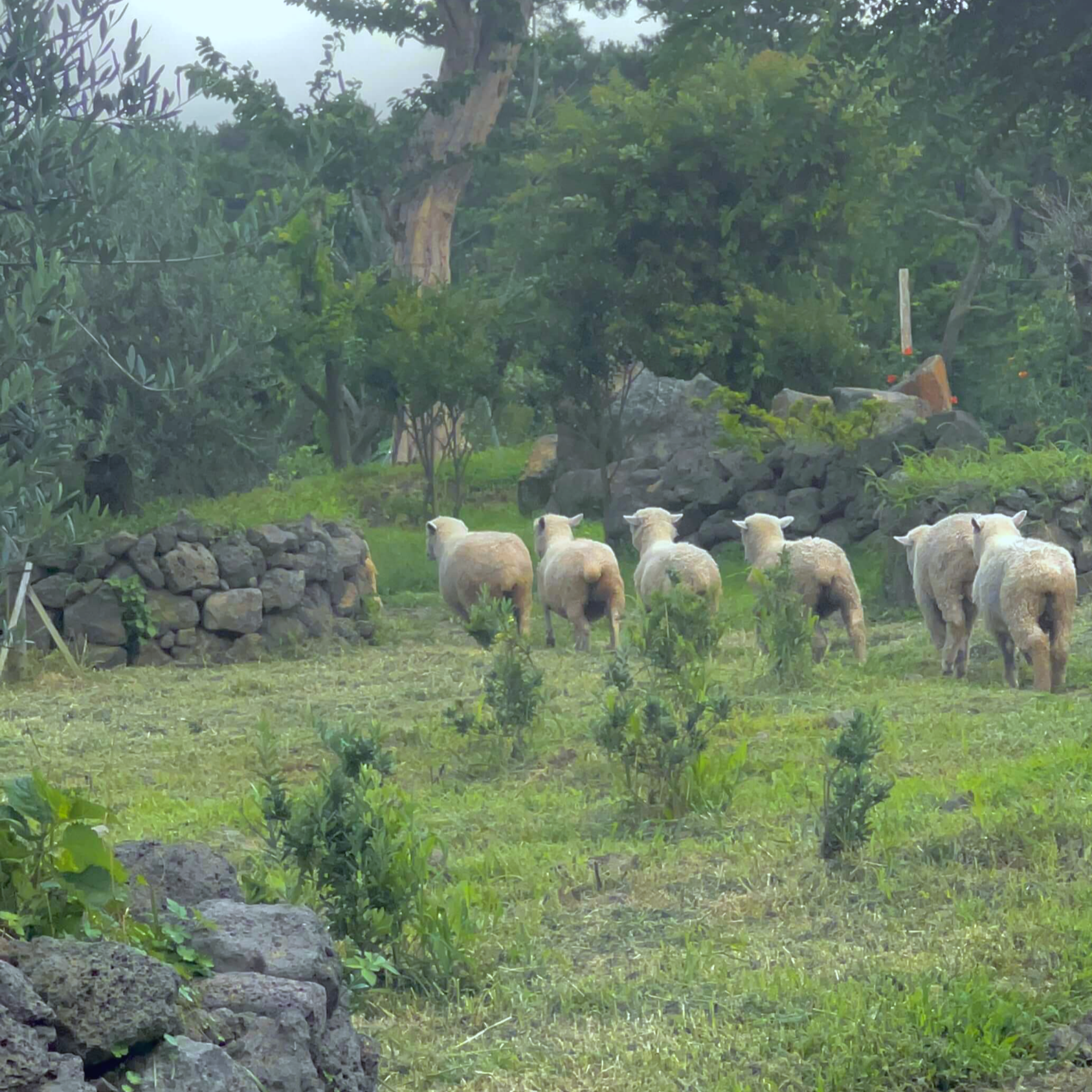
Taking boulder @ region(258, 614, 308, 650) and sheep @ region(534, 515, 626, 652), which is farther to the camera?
boulder @ region(258, 614, 308, 650)

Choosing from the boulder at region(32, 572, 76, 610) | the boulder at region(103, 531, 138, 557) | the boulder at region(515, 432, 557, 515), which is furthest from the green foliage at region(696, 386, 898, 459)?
the boulder at region(32, 572, 76, 610)

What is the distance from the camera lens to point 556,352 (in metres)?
23.2

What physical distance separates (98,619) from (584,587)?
14.1 ft

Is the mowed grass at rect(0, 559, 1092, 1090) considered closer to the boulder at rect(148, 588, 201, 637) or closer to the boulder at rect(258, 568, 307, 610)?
the boulder at rect(148, 588, 201, 637)

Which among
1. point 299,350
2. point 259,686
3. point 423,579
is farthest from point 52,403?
point 299,350

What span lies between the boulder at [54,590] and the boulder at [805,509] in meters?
8.18

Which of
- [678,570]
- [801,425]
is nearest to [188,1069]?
[678,570]

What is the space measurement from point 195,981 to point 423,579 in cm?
1542

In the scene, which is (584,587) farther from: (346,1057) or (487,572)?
(346,1057)

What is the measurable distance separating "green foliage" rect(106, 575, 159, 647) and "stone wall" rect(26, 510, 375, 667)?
0.05m

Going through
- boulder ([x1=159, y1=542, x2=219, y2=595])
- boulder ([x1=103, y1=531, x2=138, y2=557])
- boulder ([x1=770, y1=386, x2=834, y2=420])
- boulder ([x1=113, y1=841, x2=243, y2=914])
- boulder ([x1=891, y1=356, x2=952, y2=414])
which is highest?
boulder ([x1=891, y1=356, x2=952, y2=414])

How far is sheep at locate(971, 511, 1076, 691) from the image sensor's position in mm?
9922

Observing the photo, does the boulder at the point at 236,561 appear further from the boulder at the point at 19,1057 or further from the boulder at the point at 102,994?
the boulder at the point at 19,1057

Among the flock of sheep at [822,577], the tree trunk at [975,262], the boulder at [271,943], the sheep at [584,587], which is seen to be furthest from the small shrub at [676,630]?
the tree trunk at [975,262]
